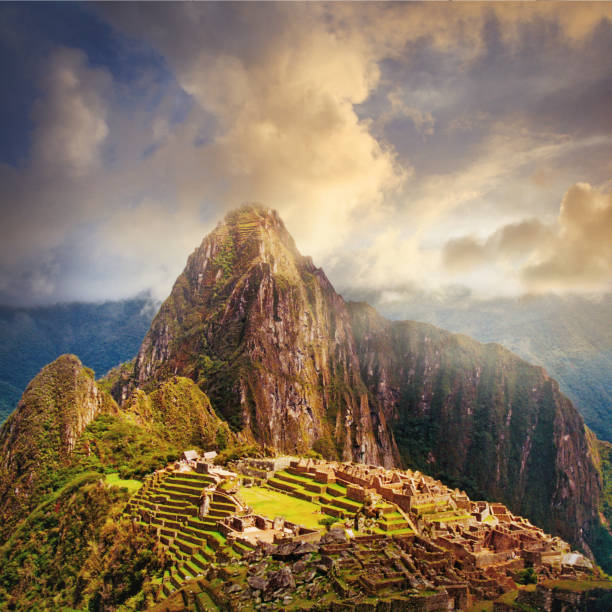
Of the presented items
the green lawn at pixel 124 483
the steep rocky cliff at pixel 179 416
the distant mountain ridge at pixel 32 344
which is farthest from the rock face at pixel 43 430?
A: the distant mountain ridge at pixel 32 344

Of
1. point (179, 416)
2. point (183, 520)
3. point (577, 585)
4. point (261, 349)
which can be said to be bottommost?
point (577, 585)

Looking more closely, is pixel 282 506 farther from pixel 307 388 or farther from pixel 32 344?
pixel 32 344

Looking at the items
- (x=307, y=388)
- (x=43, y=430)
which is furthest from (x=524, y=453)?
(x=43, y=430)

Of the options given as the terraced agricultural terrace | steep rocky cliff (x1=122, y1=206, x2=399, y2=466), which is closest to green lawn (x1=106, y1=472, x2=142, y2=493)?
the terraced agricultural terrace

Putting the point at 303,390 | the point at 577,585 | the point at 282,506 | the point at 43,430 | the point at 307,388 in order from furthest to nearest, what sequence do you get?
the point at 307,388 → the point at 303,390 → the point at 43,430 → the point at 282,506 → the point at 577,585

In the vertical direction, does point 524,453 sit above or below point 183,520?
above

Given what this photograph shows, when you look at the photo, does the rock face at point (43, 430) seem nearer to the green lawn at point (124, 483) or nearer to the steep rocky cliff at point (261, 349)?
the green lawn at point (124, 483)
